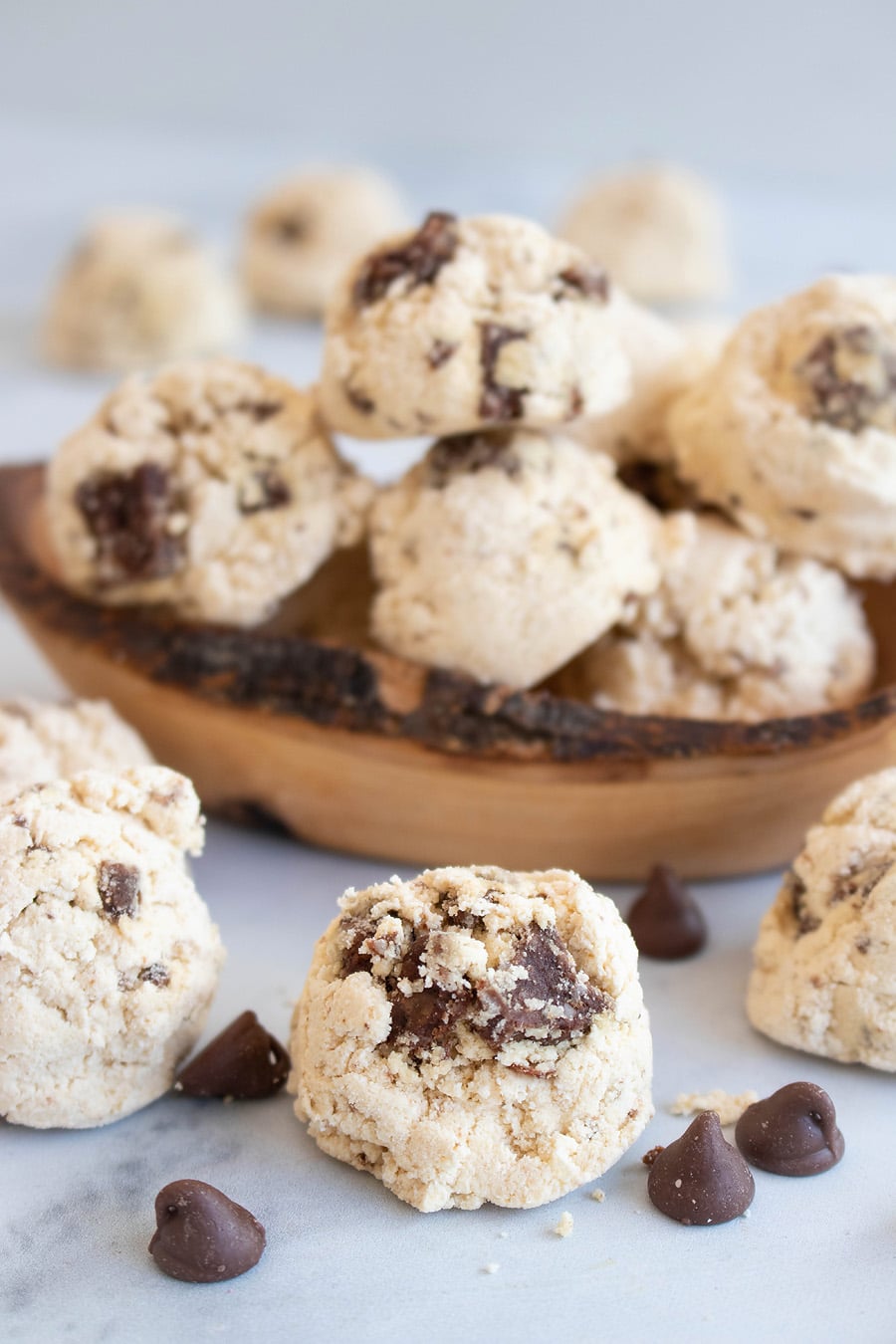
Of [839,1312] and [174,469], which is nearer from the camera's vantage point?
[839,1312]

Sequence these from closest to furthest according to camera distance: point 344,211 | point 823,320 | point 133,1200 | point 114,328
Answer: point 133,1200 < point 823,320 < point 114,328 < point 344,211

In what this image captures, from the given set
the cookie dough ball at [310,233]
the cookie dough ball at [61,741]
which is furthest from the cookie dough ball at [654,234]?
the cookie dough ball at [61,741]

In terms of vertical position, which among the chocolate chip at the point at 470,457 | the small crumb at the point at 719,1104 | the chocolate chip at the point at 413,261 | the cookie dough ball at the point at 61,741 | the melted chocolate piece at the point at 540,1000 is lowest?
the small crumb at the point at 719,1104

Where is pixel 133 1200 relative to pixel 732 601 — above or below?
below

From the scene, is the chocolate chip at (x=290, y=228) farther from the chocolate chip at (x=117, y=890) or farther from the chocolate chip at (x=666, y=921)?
the chocolate chip at (x=117, y=890)

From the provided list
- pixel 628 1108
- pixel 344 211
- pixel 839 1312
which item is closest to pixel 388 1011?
pixel 628 1108

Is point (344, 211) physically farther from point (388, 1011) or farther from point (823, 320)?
point (388, 1011)
